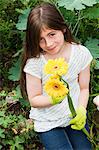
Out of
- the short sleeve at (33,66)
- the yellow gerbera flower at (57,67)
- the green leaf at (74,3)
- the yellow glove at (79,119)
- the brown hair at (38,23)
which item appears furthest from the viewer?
the green leaf at (74,3)

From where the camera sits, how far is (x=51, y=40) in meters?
2.04

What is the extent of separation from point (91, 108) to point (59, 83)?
138cm

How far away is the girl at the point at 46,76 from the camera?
80.9 inches

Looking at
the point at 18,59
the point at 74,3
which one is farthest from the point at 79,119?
the point at 18,59

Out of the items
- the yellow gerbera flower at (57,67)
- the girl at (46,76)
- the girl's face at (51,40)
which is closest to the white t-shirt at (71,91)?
the girl at (46,76)

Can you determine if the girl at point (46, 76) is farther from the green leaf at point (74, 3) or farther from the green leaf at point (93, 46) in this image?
the green leaf at point (93, 46)

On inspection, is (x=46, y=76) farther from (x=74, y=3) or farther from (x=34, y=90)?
(x=74, y=3)

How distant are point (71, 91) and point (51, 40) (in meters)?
0.38

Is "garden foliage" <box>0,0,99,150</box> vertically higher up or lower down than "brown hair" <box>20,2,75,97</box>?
lower down

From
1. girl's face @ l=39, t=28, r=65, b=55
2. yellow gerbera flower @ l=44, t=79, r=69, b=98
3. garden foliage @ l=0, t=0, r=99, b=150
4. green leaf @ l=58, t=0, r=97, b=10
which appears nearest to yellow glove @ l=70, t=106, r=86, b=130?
yellow gerbera flower @ l=44, t=79, r=69, b=98

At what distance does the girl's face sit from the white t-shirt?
0.37 feet

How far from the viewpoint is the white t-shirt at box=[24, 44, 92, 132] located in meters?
2.22

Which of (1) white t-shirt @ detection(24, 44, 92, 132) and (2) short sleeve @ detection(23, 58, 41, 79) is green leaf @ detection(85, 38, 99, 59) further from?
(2) short sleeve @ detection(23, 58, 41, 79)

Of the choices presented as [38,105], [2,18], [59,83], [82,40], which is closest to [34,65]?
[38,105]
